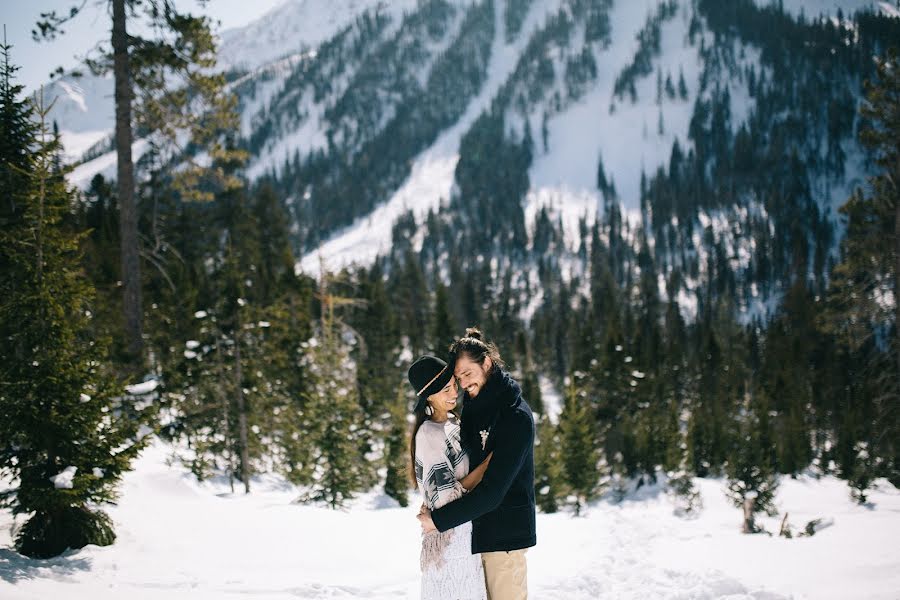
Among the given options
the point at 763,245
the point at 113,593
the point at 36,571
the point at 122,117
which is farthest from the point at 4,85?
the point at 763,245

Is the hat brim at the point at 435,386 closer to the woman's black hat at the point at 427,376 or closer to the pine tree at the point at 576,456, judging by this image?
the woman's black hat at the point at 427,376

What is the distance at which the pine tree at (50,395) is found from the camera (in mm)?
5984

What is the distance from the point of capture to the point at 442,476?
10.9 ft

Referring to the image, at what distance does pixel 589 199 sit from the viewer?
18512 centimetres

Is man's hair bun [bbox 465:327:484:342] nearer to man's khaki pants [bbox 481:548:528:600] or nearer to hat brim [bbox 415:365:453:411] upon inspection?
hat brim [bbox 415:365:453:411]

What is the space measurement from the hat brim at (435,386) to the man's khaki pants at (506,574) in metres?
1.16

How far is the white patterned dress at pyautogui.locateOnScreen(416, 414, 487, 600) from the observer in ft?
10.9

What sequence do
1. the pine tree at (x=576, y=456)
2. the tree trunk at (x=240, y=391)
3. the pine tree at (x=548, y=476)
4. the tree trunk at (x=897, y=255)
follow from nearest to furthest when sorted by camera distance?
the tree trunk at (x=897, y=255) < the tree trunk at (x=240, y=391) < the pine tree at (x=548, y=476) < the pine tree at (x=576, y=456)

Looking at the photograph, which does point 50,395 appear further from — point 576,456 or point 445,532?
point 576,456

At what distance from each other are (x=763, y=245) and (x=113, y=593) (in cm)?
16408

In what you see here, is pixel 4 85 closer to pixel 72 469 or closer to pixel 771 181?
pixel 72 469

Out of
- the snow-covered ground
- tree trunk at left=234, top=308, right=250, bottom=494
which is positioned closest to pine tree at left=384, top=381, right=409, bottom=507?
tree trunk at left=234, top=308, right=250, bottom=494

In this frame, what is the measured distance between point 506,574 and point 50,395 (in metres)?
5.60

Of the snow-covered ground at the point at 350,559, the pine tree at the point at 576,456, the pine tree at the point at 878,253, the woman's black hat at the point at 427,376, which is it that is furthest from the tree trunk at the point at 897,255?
the pine tree at the point at 576,456
